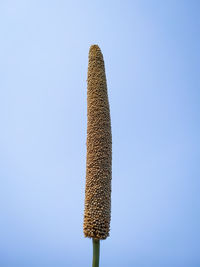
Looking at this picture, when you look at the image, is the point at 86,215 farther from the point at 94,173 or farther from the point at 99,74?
the point at 99,74

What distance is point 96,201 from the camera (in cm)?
283

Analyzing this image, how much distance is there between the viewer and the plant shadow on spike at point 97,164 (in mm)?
2799

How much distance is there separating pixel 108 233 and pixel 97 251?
0.18m

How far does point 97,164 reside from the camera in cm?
294

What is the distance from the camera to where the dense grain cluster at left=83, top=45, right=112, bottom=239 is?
2801 mm

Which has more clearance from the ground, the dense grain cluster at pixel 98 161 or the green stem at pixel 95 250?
the dense grain cluster at pixel 98 161

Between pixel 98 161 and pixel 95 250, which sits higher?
pixel 98 161

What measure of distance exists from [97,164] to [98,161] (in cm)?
3

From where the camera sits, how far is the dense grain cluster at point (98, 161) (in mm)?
2801

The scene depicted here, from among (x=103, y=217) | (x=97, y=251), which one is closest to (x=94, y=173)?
(x=103, y=217)

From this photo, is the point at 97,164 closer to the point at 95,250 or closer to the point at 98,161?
the point at 98,161

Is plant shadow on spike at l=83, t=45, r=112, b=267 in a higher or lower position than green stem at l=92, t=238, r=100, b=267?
higher

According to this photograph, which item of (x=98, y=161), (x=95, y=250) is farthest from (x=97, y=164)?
(x=95, y=250)

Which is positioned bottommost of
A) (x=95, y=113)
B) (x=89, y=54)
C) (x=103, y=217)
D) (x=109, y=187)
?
(x=103, y=217)
